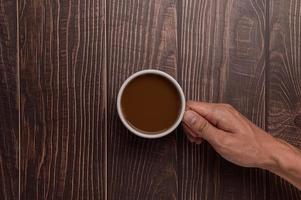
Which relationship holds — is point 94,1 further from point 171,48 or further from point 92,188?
point 92,188

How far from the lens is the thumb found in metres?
1.02

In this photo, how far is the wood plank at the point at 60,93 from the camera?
1112 mm

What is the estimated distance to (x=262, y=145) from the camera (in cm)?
104

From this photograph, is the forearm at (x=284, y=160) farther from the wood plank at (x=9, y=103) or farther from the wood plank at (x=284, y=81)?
the wood plank at (x=9, y=103)

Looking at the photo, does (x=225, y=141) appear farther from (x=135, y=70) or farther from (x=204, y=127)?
(x=135, y=70)

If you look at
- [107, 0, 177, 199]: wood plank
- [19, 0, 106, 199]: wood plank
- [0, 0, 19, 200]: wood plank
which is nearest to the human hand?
[107, 0, 177, 199]: wood plank

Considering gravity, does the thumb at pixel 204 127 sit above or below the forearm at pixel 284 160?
above

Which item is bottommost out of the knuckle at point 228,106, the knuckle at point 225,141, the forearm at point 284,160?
the forearm at point 284,160

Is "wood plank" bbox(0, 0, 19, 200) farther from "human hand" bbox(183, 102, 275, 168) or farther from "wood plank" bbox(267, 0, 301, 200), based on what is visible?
"wood plank" bbox(267, 0, 301, 200)

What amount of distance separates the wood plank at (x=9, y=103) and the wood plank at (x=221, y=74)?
1.19ft

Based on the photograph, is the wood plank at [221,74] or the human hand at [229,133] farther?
the wood plank at [221,74]

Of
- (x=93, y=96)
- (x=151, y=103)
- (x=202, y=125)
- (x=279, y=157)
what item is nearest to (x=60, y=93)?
(x=93, y=96)

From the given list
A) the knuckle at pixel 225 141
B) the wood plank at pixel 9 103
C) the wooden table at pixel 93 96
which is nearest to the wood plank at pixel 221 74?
the wooden table at pixel 93 96

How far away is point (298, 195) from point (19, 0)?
0.76 meters
